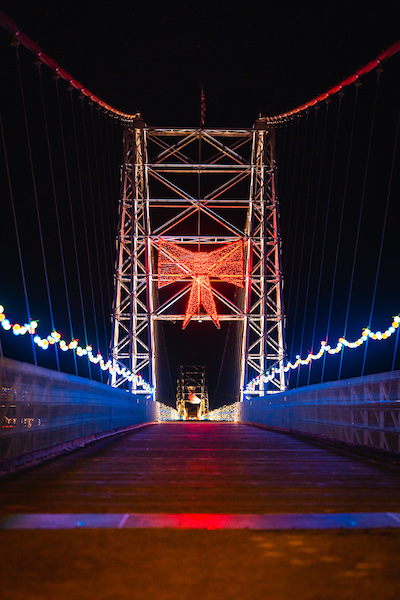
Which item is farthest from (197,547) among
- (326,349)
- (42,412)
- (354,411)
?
(326,349)

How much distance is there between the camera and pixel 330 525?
3180 millimetres

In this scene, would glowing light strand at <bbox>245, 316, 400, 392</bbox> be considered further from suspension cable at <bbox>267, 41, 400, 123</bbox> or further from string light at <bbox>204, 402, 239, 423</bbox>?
suspension cable at <bbox>267, 41, 400, 123</bbox>

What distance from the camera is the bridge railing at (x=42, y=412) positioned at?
579cm

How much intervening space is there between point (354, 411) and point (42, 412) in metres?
4.04

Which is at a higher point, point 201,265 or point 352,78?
point 352,78

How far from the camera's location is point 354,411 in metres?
8.16

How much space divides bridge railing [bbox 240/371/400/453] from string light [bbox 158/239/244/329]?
20.0m

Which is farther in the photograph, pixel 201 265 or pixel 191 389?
pixel 191 389

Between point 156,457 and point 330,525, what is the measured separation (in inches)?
181

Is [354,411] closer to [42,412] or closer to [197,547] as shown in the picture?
[42,412]

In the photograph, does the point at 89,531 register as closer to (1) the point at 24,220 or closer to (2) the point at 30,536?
(2) the point at 30,536

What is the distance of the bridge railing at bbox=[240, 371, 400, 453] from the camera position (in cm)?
681

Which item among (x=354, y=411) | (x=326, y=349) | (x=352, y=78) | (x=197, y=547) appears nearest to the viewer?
(x=197, y=547)

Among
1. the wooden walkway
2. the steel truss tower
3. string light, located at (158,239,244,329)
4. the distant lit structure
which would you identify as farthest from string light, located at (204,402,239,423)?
the distant lit structure
